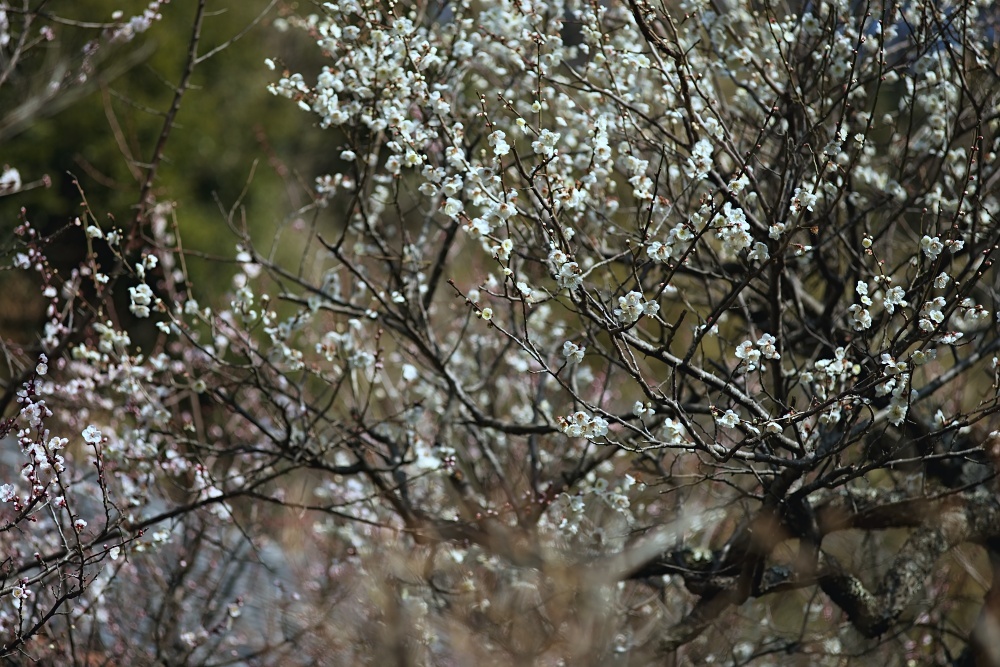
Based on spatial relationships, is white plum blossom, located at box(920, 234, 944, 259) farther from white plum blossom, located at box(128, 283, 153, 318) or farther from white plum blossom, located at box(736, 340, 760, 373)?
white plum blossom, located at box(128, 283, 153, 318)

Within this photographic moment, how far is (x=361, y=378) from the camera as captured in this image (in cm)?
751

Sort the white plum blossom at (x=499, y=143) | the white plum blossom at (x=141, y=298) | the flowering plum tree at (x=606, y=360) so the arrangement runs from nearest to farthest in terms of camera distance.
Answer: the white plum blossom at (x=499, y=143) → the flowering plum tree at (x=606, y=360) → the white plum blossom at (x=141, y=298)

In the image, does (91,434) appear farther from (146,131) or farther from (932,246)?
(146,131)

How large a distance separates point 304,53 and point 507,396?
12.1m

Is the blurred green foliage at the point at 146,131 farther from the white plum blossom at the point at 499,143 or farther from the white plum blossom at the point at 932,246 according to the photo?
the white plum blossom at the point at 932,246

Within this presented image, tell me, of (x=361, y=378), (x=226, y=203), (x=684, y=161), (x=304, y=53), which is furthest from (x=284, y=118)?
(x=684, y=161)

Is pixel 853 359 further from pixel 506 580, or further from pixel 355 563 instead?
pixel 355 563

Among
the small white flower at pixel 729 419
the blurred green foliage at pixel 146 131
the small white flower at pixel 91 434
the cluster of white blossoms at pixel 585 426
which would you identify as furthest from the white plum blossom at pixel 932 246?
the blurred green foliage at pixel 146 131

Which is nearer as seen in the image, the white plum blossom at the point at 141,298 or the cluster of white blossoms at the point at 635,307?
the cluster of white blossoms at the point at 635,307

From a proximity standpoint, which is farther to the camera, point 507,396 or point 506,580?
point 507,396

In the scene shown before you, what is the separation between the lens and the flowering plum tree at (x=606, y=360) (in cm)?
277

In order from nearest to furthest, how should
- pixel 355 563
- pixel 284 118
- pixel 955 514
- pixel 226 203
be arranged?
1. pixel 955 514
2. pixel 355 563
3. pixel 226 203
4. pixel 284 118

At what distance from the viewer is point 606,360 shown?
3883 millimetres

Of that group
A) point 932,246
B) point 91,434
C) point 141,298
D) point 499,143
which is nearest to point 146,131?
point 141,298
